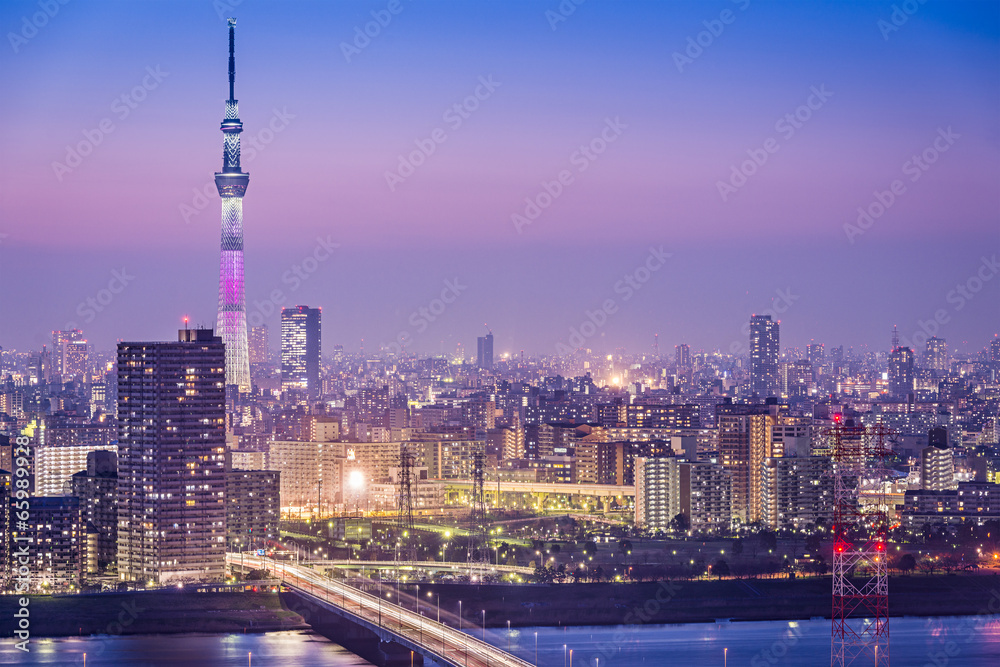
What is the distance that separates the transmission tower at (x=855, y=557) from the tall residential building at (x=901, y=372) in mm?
37487

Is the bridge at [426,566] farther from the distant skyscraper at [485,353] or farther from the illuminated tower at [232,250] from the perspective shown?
the distant skyscraper at [485,353]

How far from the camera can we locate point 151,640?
27234 mm

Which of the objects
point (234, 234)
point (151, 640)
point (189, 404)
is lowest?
point (151, 640)

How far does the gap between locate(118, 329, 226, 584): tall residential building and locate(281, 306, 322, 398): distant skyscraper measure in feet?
161

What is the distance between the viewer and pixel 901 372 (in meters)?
72.9

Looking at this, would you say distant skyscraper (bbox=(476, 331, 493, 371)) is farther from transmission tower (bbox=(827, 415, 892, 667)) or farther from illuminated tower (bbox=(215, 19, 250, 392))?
transmission tower (bbox=(827, 415, 892, 667))

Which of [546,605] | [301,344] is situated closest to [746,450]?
[546,605]

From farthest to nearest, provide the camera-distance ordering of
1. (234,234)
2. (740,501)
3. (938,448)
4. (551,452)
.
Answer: (234,234)
(551,452)
(938,448)
(740,501)

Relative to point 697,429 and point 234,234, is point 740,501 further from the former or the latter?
point 234,234

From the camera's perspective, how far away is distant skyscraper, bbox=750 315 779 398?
74.9 meters

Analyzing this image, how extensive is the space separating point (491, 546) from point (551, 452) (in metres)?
17.8

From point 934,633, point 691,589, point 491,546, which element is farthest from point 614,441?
point 934,633

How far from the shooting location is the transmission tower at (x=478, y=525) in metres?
34.6

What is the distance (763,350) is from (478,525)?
122 ft
